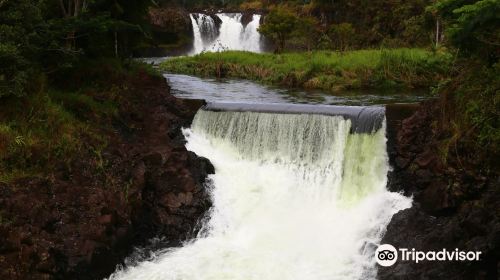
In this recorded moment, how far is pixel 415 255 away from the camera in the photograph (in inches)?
354

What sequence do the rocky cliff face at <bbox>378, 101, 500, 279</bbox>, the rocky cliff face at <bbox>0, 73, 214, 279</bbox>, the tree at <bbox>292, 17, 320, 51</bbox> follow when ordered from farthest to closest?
the tree at <bbox>292, 17, 320, 51</bbox> → the rocky cliff face at <bbox>0, 73, 214, 279</bbox> → the rocky cliff face at <bbox>378, 101, 500, 279</bbox>

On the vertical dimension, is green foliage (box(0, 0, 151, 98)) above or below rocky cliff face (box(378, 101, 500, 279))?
above

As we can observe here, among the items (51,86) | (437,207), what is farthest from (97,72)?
(437,207)

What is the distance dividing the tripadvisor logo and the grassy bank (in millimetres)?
10455

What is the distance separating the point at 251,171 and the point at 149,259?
141 inches

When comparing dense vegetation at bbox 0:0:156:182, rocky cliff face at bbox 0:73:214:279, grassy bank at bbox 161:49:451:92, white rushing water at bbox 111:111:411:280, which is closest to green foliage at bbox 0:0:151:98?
dense vegetation at bbox 0:0:156:182

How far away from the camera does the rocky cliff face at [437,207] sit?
8188 millimetres

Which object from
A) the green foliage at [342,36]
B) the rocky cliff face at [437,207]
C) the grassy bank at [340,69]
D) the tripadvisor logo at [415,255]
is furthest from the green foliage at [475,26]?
the green foliage at [342,36]

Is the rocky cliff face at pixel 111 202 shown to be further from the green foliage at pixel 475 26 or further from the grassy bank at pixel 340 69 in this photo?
the grassy bank at pixel 340 69

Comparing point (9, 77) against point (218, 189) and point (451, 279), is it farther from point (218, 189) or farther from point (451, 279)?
point (451, 279)

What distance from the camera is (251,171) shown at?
490 inches

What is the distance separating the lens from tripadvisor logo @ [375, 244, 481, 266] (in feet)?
27.1

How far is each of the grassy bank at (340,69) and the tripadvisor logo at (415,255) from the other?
1045cm

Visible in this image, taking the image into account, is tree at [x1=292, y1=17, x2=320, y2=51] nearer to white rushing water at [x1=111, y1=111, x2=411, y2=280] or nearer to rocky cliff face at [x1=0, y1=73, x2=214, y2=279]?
white rushing water at [x1=111, y1=111, x2=411, y2=280]
